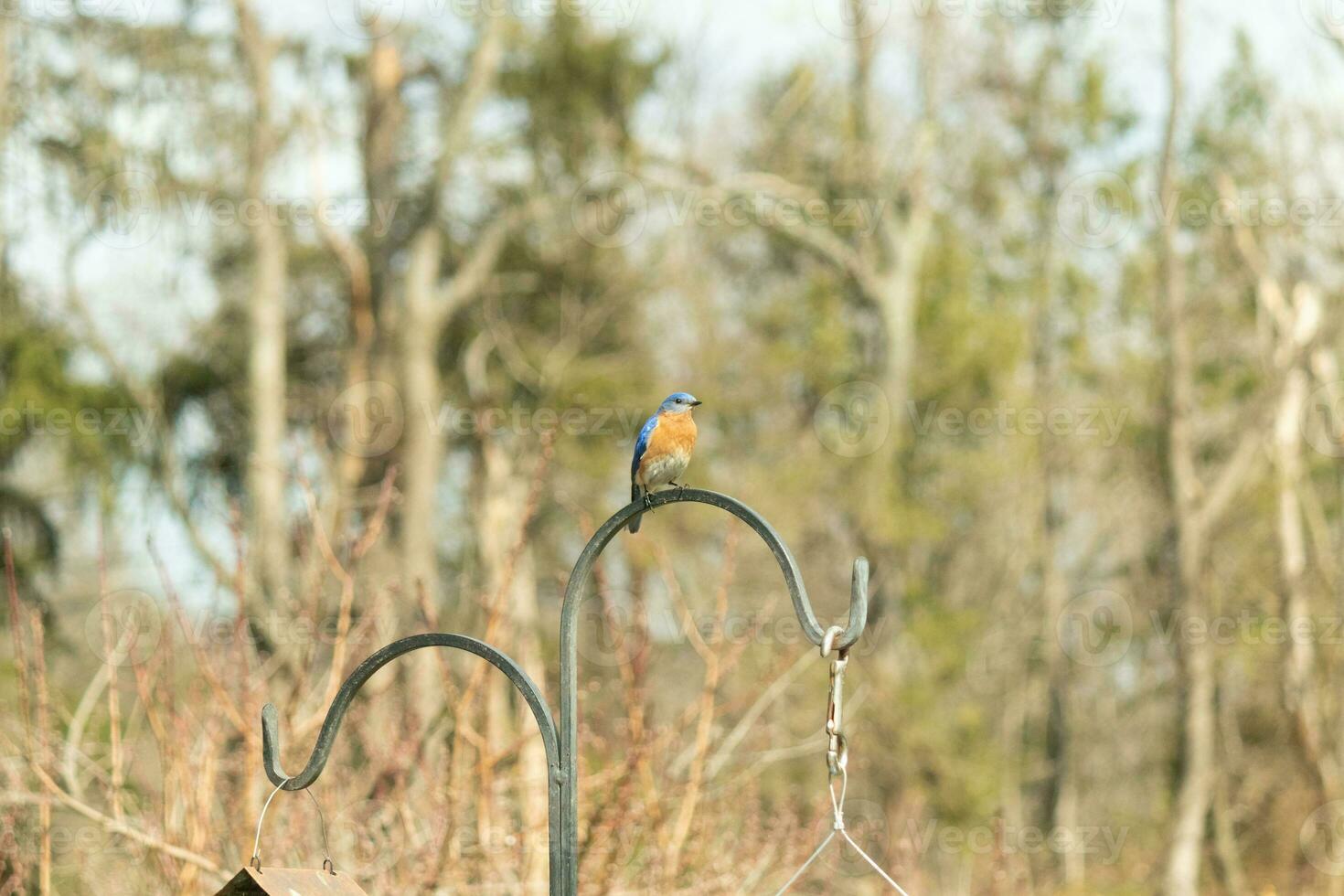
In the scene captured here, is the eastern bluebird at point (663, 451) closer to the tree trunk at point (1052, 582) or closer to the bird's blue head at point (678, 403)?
the bird's blue head at point (678, 403)

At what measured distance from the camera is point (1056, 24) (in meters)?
22.2

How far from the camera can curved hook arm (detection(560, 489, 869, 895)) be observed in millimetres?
2914

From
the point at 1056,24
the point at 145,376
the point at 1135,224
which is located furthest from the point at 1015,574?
the point at 145,376

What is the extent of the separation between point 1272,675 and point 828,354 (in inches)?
297

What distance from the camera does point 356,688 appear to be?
10.8ft

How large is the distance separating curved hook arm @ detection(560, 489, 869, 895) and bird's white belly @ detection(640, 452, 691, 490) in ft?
0.95

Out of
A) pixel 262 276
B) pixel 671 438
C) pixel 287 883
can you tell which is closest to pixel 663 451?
pixel 671 438

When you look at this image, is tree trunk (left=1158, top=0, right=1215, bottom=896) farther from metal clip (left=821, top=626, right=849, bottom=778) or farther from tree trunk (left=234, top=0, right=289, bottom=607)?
metal clip (left=821, top=626, right=849, bottom=778)

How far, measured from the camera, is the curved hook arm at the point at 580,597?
2914mm

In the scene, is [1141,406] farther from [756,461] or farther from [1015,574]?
[756,461]

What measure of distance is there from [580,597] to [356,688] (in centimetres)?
51

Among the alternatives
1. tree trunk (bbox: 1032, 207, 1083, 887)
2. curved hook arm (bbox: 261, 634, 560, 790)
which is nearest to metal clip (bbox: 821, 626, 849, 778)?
curved hook arm (bbox: 261, 634, 560, 790)

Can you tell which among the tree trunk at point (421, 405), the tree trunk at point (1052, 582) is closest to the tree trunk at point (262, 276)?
the tree trunk at point (421, 405)

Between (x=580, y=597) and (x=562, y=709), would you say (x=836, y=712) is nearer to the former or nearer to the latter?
(x=562, y=709)
